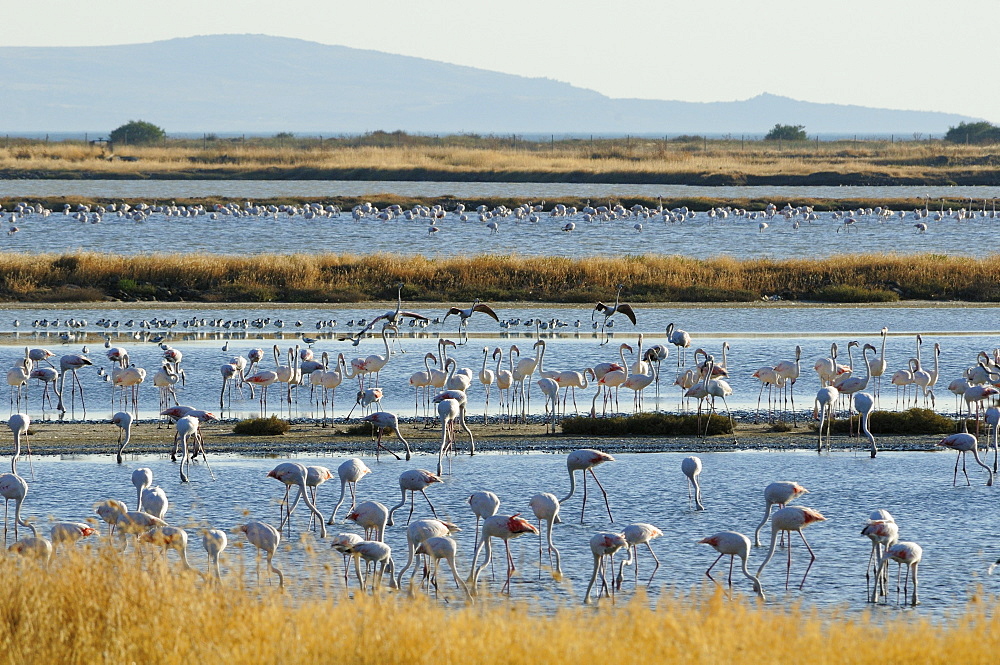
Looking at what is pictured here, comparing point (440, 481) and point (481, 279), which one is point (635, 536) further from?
point (481, 279)

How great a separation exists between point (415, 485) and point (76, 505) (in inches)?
142

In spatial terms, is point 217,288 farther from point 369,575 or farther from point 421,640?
point 421,640

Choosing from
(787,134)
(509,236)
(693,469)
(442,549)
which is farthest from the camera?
(787,134)

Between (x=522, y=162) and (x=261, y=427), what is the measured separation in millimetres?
65729

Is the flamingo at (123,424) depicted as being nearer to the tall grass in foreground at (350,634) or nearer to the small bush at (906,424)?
the tall grass in foreground at (350,634)

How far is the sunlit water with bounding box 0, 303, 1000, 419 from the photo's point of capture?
1994 cm

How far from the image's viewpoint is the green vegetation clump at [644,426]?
16891 mm

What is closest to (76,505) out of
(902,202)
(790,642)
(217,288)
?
(790,642)

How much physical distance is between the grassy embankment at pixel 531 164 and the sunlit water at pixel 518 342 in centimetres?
4632

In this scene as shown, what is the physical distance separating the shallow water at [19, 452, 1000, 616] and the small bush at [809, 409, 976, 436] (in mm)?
1152

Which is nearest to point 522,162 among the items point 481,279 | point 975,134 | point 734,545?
point 481,279

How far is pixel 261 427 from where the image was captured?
16781 millimetres

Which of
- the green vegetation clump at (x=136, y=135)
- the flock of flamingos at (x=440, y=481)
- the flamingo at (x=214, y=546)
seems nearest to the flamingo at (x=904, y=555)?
the flock of flamingos at (x=440, y=481)

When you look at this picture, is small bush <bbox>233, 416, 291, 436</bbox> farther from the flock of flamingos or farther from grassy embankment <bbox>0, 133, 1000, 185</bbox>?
grassy embankment <bbox>0, 133, 1000, 185</bbox>
